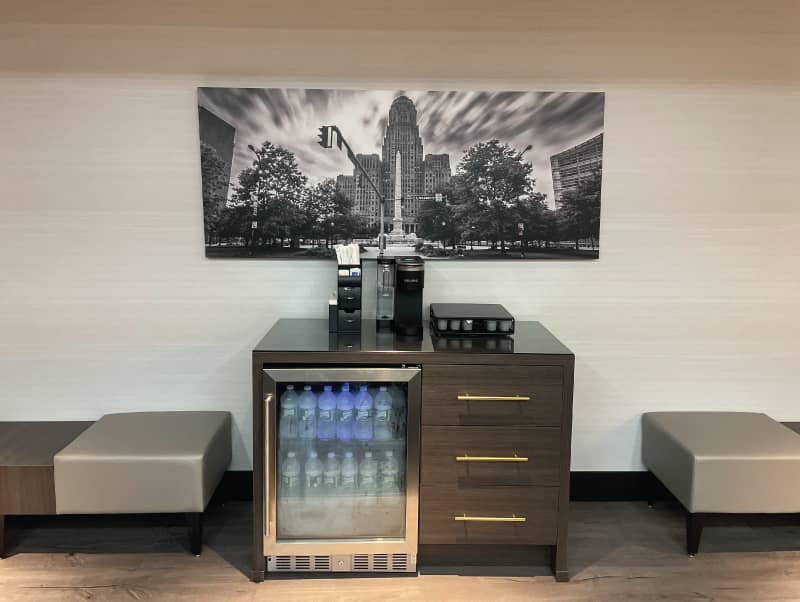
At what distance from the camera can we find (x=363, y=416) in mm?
2426

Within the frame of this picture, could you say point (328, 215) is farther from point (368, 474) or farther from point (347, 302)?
point (368, 474)

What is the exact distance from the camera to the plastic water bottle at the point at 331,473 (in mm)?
2455

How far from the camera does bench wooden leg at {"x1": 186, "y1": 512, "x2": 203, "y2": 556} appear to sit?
2521 mm

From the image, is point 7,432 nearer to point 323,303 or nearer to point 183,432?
point 183,432

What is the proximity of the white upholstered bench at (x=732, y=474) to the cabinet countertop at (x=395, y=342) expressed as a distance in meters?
0.73

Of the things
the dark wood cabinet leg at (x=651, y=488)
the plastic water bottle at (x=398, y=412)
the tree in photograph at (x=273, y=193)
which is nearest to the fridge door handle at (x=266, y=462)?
the plastic water bottle at (x=398, y=412)

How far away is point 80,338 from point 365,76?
1755 mm

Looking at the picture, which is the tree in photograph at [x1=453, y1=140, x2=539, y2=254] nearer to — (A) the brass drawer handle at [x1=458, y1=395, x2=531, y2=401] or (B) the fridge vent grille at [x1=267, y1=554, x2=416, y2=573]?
(A) the brass drawer handle at [x1=458, y1=395, x2=531, y2=401]

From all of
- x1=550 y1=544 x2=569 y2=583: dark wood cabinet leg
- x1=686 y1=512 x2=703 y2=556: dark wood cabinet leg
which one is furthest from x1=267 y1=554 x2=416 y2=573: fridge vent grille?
x1=686 y1=512 x2=703 y2=556: dark wood cabinet leg

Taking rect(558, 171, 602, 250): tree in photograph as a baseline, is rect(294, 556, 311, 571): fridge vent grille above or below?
below

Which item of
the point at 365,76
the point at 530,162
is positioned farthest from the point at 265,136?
the point at 530,162

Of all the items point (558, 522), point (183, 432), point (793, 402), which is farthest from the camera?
point (793, 402)

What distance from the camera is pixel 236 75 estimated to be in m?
2.71

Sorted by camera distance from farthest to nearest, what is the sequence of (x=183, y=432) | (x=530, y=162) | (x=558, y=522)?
(x=530, y=162) → (x=183, y=432) → (x=558, y=522)
